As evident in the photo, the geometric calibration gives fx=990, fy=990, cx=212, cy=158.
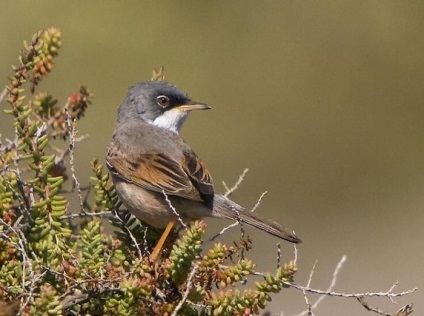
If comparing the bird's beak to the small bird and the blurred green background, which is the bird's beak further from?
the blurred green background

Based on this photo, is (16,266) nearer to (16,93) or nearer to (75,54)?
(16,93)

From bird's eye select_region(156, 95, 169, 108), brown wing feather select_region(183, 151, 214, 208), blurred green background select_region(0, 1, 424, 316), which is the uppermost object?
bird's eye select_region(156, 95, 169, 108)

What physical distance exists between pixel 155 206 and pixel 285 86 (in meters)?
12.4

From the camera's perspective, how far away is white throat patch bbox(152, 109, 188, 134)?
6582 mm

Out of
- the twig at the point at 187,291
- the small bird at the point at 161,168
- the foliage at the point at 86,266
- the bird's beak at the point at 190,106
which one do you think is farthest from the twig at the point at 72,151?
the bird's beak at the point at 190,106

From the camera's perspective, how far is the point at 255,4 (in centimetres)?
1830

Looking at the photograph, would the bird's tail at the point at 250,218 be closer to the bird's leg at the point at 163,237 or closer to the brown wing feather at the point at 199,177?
the brown wing feather at the point at 199,177

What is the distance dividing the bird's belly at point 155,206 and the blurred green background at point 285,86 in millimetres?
9138

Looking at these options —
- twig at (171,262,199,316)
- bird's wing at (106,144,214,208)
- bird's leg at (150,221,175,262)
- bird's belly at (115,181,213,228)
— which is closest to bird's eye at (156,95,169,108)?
bird's wing at (106,144,214,208)

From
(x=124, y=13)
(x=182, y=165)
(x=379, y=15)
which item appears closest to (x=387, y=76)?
(x=379, y=15)

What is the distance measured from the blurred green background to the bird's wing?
354 inches

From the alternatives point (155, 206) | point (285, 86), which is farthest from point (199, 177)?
point (285, 86)

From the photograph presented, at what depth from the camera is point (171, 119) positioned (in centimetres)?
661

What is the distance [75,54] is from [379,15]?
5593 millimetres
